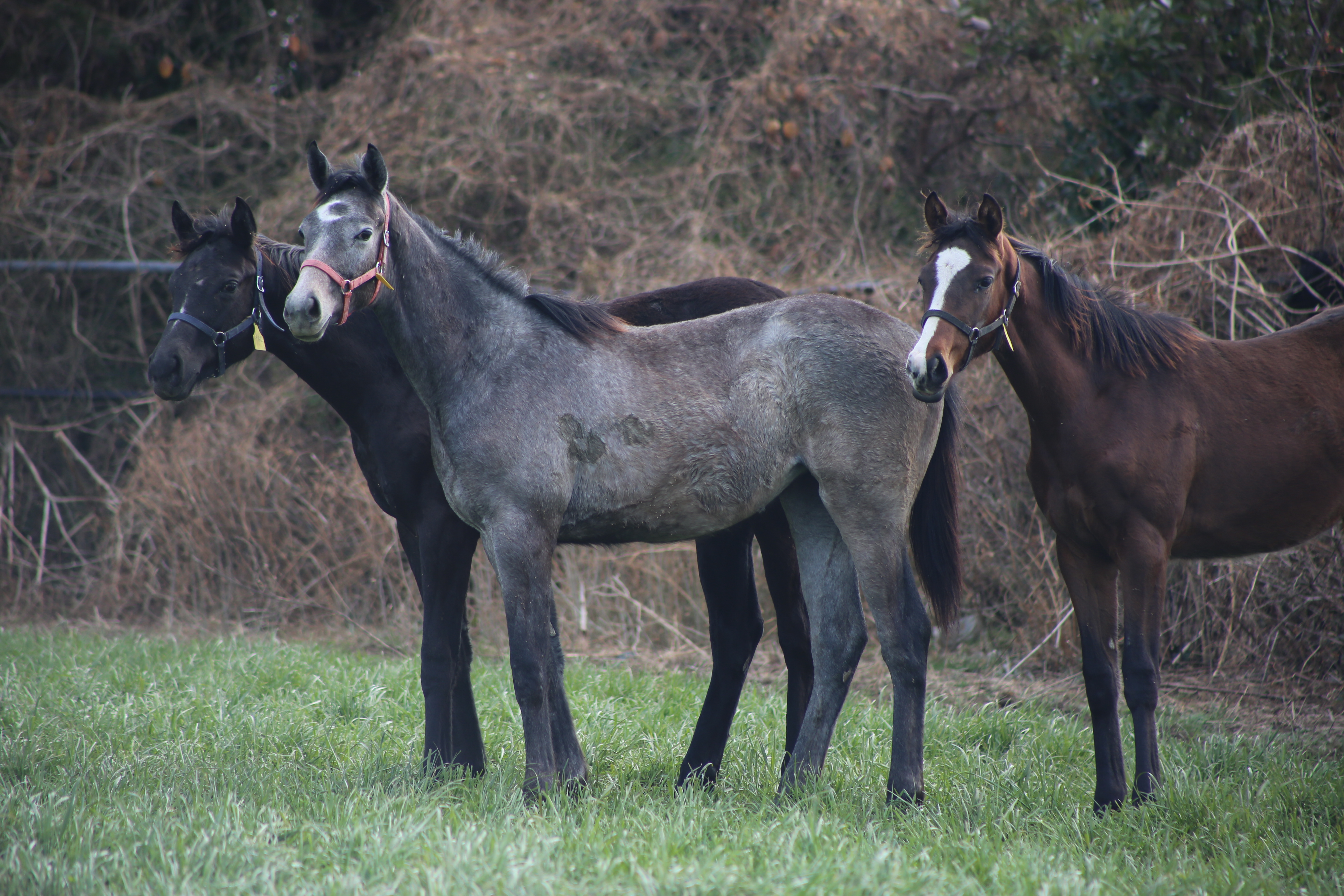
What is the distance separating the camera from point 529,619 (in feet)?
12.1

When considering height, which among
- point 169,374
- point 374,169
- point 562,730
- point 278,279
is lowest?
point 562,730

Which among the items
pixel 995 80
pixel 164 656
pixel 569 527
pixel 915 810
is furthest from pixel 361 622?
pixel 995 80

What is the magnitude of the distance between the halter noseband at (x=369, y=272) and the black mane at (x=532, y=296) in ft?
0.45

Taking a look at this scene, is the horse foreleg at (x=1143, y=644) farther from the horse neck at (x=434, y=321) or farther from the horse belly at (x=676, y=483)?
the horse neck at (x=434, y=321)

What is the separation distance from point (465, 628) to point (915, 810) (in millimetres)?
1986

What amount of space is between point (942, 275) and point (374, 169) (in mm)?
2129

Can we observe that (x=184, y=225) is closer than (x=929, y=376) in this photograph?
No

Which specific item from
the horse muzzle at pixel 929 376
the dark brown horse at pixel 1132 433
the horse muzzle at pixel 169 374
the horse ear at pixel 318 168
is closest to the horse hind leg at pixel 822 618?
the horse muzzle at pixel 929 376

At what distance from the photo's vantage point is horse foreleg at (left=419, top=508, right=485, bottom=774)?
13.4 feet

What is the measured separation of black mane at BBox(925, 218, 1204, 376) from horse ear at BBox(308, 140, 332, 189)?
2.32m

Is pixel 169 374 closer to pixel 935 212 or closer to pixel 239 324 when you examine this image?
pixel 239 324

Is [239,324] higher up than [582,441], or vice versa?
[239,324]

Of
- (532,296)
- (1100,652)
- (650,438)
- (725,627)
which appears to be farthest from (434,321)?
(1100,652)

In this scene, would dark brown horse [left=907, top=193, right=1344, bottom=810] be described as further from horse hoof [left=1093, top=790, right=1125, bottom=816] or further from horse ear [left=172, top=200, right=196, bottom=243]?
horse ear [left=172, top=200, right=196, bottom=243]
